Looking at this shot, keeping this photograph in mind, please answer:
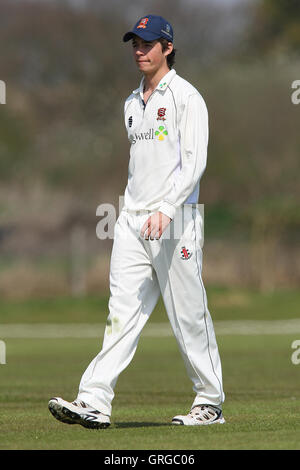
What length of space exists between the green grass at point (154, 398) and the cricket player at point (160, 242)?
38cm

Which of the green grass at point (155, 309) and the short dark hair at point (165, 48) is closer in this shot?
the short dark hair at point (165, 48)

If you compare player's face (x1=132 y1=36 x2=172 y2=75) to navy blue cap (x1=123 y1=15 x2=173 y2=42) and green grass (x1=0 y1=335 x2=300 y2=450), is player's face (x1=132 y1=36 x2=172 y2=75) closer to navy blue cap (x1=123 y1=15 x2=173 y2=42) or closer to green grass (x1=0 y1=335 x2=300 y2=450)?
navy blue cap (x1=123 y1=15 x2=173 y2=42)

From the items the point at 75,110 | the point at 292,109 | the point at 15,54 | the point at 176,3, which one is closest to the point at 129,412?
the point at 292,109

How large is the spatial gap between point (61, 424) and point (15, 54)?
63.3 m

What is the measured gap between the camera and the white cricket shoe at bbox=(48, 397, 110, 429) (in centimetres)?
719

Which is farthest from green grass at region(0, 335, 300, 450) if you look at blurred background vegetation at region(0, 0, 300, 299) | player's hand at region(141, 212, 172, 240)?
blurred background vegetation at region(0, 0, 300, 299)

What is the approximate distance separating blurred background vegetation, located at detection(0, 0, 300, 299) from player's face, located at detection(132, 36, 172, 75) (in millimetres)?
22923

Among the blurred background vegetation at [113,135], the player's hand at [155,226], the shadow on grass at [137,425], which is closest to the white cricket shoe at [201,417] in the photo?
the shadow on grass at [137,425]

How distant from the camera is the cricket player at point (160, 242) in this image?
7.50 m

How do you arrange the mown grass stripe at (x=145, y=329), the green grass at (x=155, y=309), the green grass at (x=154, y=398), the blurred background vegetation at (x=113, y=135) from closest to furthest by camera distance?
the green grass at (x=154, y=398) < the mown grass stripe at (x=145, y=329) < the green grass at (x=155, y=309) < the blurred background vegetation at (x=113, y=135)

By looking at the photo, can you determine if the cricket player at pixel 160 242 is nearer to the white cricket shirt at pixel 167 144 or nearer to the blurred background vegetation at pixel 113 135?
the white cricket shirt at pixel 167 144

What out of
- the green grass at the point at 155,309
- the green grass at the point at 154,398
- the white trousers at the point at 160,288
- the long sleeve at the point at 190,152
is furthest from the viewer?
the green grass at the point at 155,309

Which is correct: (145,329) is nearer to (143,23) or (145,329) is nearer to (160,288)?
(160,288)
